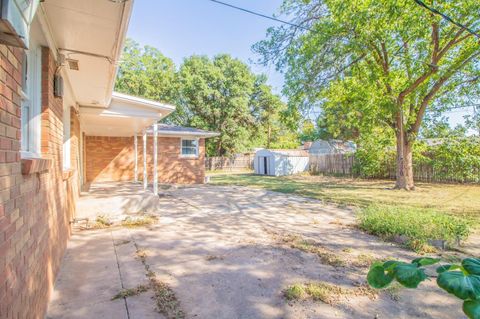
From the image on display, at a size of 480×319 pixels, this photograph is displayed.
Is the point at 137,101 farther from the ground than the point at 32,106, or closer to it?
farther from the ground

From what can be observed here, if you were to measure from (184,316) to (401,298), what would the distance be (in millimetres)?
2207

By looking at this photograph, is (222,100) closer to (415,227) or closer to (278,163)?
(278,163)

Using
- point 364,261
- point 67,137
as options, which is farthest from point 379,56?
point 67,137

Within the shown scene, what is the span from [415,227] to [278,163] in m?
17.8

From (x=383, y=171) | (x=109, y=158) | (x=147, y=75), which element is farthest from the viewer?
(x=147, y=75)

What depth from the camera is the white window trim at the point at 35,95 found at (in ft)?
10.0

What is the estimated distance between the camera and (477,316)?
642mm

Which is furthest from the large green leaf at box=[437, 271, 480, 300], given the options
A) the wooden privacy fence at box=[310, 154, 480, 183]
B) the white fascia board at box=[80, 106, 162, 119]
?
the wooden privacy fence at box=[310, 154, 480, 183]

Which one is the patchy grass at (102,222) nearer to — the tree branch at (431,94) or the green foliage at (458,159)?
the tree branch at (431,94)

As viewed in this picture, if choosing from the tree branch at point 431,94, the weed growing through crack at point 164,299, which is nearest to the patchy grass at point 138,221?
the weed growing through crack at point 164,299

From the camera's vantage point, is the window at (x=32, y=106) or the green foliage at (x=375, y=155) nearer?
the window at (x=32, y=106)

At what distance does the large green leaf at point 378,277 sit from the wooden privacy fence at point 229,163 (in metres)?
27.6

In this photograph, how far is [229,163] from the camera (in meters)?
29.2

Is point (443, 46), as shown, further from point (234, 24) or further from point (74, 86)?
point (74, 86)
